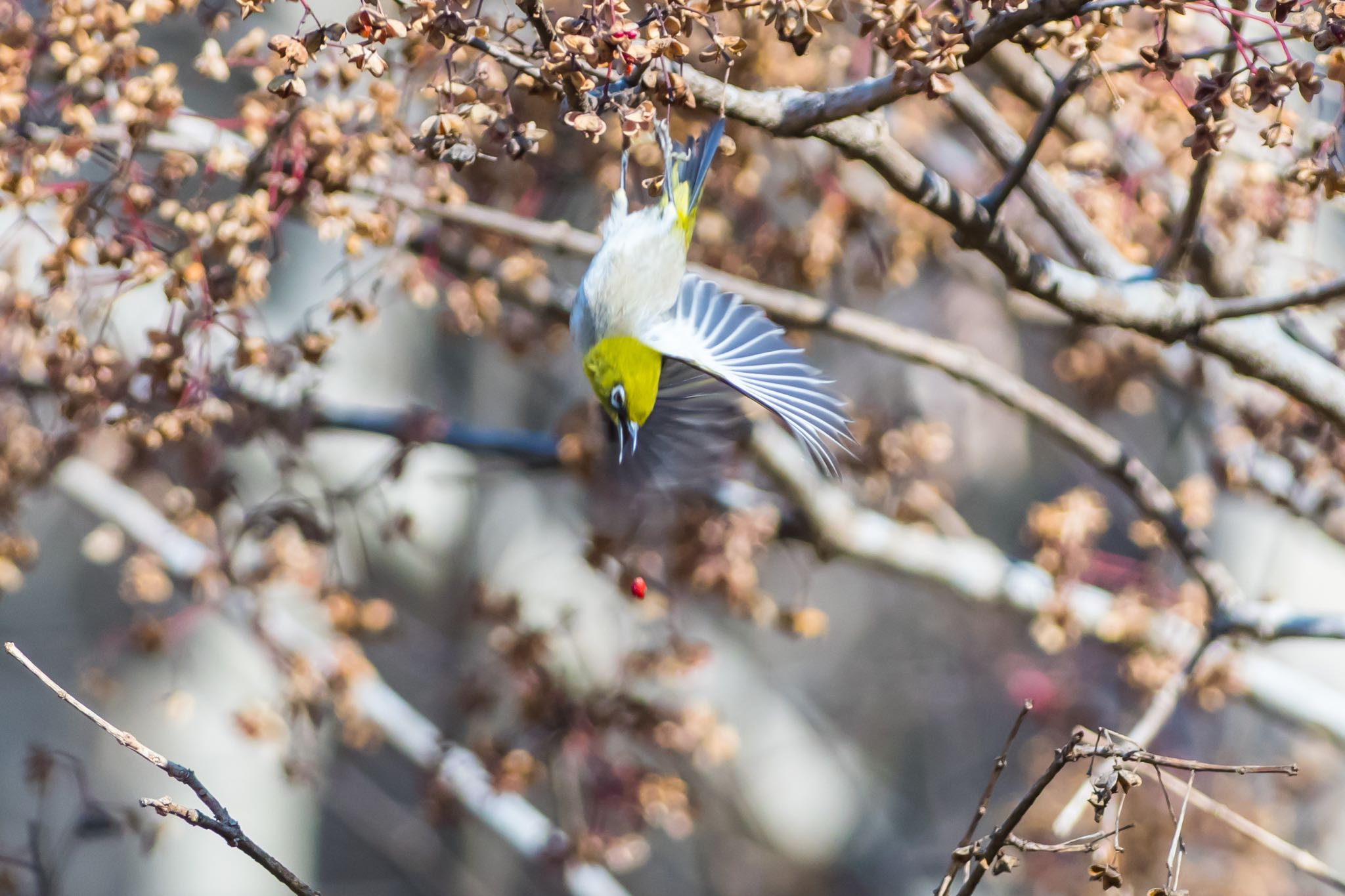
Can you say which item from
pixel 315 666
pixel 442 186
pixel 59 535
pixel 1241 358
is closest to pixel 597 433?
pixel 442 186

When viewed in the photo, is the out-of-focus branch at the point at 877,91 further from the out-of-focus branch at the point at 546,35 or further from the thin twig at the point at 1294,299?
the thin twig at the point at 1294,299

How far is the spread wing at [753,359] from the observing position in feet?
5.80

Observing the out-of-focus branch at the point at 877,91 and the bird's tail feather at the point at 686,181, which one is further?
the bird's tail feather at the point at 686,181

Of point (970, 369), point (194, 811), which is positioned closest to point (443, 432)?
point (970, 369)

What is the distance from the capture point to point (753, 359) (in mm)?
1947

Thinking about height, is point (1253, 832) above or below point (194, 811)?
above

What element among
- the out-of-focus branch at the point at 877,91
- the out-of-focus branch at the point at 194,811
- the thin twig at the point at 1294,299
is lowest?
the out-of-focus branch at the point at 194,811

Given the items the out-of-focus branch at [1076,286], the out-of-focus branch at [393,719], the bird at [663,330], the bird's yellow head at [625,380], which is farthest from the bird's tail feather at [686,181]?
the out-of-focus branch at [393,719]

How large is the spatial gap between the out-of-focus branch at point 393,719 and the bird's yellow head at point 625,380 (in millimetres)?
1141

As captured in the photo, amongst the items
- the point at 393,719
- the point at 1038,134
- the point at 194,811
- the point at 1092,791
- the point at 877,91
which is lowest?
the point at 194,811

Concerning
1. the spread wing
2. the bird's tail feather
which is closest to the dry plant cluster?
the bird's tail feather

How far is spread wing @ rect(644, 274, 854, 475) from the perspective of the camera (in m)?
1.77

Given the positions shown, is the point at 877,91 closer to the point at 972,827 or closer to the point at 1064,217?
the point at 1064,217

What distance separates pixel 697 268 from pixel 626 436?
0.59 metres
